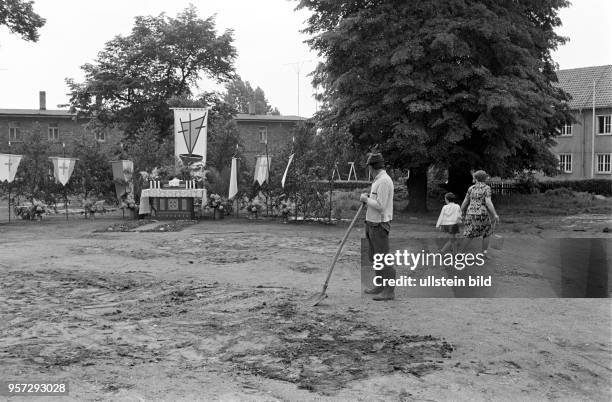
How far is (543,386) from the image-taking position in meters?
5.47

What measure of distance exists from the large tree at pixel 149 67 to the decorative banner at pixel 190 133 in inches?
703

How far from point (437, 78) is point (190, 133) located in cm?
964

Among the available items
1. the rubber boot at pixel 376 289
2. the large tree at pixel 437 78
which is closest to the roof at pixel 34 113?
the large tree at pixel 437 78

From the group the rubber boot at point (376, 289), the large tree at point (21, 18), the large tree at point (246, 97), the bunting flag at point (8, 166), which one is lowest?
the rubber boot at point (376, 289)

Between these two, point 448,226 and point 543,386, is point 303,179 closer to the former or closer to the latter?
point 448,226

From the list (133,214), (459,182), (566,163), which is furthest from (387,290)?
(566,163)

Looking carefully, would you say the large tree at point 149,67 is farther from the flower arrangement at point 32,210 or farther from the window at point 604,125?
the window at point 604,125

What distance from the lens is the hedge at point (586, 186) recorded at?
43.2 metres

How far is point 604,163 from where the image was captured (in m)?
53.8

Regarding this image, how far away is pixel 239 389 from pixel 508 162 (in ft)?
79.4

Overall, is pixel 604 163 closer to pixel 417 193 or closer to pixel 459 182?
pixel 459 182

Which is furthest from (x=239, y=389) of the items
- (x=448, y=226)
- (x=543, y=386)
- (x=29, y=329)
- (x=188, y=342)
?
(x=448, y=226)

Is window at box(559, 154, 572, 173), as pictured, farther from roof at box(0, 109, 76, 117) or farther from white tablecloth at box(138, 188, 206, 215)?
roof at box(0, 109, 76, 117)

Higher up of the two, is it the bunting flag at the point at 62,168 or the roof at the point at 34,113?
the roof at the point at 34,113
